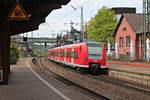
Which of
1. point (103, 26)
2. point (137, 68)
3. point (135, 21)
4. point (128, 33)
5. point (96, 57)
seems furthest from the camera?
point (103, 26)

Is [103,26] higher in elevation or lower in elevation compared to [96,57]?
higher

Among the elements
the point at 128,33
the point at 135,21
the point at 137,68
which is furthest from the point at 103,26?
the point at 137,68

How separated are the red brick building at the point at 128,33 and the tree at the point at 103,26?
277 inches

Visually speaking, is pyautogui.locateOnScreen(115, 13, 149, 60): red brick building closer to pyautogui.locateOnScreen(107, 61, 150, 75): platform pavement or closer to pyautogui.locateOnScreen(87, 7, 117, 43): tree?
pyautogui.locateOnScreen(87, 7, 117, 43): tree

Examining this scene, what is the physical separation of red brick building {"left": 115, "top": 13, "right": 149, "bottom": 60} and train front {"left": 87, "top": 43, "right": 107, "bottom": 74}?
31.9m

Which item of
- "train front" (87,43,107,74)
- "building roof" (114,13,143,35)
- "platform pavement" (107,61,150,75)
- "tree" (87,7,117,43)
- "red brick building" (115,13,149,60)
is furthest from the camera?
"tree" (87,7,117,43)

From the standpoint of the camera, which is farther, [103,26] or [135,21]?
[103,26]

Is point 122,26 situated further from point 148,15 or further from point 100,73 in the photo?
point 100,73

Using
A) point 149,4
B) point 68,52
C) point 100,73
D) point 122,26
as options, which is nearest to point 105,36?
point 122,26

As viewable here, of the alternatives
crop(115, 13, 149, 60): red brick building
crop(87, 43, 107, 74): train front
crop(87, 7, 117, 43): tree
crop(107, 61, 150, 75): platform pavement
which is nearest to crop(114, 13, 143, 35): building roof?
crop(115, 13, 149, 60): red brick building

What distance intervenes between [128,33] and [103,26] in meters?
13.7

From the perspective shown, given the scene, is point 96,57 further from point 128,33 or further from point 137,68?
point 128,33

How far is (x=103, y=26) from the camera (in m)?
88.5

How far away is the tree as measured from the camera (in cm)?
8844
